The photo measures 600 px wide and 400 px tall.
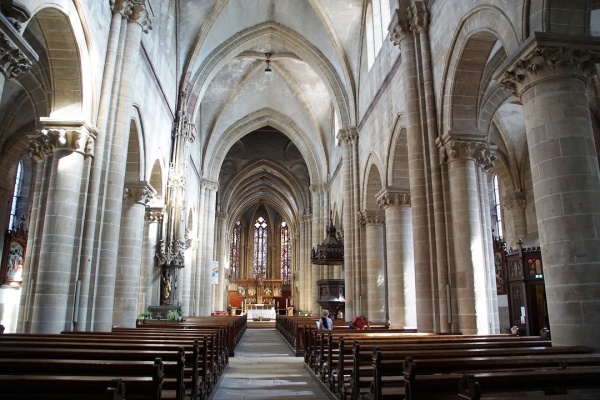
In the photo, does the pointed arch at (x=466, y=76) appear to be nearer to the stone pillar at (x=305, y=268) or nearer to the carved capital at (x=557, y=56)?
the carved capital at (x=557, y=56)

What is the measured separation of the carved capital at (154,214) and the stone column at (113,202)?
5976mm

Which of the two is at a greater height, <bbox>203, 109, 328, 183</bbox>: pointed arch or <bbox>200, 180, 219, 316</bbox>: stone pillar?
<bbox>203, 109, 328, 183</bbox>: pointed arch

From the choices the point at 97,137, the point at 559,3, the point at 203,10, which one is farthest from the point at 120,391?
the point at 203,10

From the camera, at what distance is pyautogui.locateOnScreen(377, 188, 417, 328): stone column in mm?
15477

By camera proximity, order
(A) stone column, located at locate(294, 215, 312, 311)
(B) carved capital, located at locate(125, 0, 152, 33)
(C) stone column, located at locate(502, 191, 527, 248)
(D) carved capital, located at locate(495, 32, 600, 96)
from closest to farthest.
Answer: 1. (D) carved capital, located at locate(495, 32, 600, 96)
2. (B) carved capital, located at locate(125, 0, 152, 33)
3. (C) stone column, located at locate(502, 191, 527, 248)
4. (A) stone column, located at locate(294, 215, 312, 311)

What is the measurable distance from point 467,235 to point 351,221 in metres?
10.00

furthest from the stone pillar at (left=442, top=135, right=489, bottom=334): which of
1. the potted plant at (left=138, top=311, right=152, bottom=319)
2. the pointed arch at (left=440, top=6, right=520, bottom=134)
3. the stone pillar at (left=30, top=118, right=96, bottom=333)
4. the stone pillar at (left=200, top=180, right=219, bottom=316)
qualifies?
the stone pillar at (left=200, top=180, right=219, bottom=316)

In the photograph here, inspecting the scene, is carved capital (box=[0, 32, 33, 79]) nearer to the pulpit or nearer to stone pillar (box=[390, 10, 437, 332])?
stone pillar (box=[390, 10, 437, 332])

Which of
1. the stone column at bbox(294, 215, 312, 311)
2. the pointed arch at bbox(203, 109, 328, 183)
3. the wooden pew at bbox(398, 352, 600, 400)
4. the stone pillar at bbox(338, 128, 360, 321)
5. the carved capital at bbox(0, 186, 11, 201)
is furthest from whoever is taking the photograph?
the stone column at bbox(294, 215, 312, 311)

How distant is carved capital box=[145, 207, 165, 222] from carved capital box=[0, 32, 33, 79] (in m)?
10.3

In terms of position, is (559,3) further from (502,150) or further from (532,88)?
(502,150)

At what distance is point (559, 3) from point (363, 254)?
13.5 m

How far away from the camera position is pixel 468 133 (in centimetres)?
1098

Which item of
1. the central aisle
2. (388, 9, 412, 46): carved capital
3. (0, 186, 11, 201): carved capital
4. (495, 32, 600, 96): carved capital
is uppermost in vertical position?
(388, 9, 412, 46): carved capital
